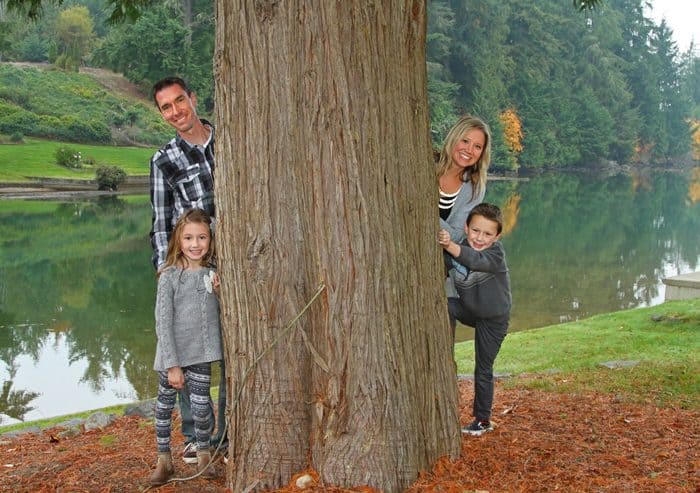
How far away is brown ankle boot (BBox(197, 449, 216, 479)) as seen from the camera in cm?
377

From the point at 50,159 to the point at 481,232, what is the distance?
30624 mm

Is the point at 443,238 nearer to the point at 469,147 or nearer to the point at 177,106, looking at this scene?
the point at 469,147

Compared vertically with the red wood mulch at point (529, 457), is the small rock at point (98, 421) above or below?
below

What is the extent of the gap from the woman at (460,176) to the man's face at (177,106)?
4.09 feet

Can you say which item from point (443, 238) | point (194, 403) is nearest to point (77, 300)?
point (194, 403)

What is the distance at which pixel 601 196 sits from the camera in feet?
141

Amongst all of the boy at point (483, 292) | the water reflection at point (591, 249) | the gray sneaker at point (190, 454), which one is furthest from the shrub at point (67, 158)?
the boy at point (483, 292)

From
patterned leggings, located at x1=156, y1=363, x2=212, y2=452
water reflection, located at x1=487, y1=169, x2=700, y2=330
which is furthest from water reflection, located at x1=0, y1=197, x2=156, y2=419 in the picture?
water reflection, located at x1=487, y1=169, x2=700, y2=330

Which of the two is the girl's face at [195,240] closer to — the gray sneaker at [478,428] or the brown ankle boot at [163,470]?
the brown ankle boot at [163,470]

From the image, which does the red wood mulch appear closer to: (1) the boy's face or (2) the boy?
(2) the boy

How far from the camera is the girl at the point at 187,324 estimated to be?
147 inches

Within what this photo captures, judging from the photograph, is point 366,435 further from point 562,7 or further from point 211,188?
point 562,7

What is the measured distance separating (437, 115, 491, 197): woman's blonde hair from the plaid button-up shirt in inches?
44.9

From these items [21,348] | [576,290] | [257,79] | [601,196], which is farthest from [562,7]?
[257,79]
